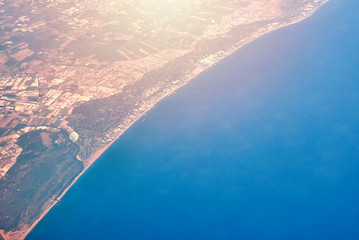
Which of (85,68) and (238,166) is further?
(85,68)

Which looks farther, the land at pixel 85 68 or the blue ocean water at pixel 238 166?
the land at pixel 85 68

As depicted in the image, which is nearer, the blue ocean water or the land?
the blue ocean water

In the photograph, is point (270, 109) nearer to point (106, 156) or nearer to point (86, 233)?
point (106, 156)

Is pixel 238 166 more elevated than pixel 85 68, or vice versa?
pixel 85 68
